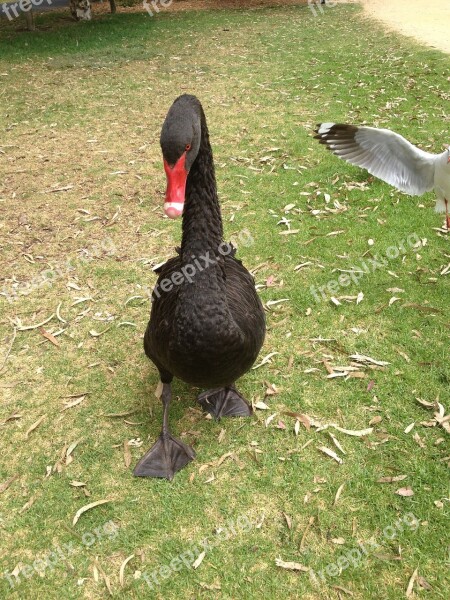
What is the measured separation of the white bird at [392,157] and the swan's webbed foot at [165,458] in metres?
2.88

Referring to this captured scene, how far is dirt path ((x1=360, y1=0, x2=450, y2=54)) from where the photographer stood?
12609mm

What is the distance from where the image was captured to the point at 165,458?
2863 mm

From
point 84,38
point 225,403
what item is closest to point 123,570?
point 225,403

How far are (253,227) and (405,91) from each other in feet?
17.6

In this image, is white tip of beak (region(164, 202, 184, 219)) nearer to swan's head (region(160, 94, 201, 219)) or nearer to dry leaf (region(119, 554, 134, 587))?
swan's head (region(160, 94, 201, 219))

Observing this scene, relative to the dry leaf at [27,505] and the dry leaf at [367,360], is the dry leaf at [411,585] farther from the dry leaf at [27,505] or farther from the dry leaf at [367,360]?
the dry leaf at [27,505]

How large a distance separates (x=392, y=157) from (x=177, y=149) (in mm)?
2787

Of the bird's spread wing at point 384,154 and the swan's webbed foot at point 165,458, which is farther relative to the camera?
the bird's spread wing at point 384,154

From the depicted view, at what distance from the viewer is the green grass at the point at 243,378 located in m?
2.49

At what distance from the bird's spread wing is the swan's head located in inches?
93.0

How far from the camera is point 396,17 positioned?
15438mm

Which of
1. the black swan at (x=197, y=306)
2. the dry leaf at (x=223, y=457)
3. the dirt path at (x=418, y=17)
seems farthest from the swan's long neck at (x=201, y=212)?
the dirt path at (x=418, y=17)

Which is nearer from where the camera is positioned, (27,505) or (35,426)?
(27,505)

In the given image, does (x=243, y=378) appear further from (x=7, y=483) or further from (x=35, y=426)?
(x=7, y=483)
